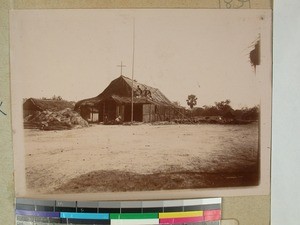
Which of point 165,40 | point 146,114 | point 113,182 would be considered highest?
point 165,40

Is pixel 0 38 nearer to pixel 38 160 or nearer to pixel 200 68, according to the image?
pixel 38 160

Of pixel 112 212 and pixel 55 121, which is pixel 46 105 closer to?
pixel 55 121

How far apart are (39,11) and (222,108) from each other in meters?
0.35

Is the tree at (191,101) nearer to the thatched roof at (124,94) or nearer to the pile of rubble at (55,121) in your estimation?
the thatched roof at (124,94)

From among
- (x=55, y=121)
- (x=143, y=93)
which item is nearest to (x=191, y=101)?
(x=143, y=93)

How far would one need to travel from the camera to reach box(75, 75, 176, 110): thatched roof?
0.55 metres

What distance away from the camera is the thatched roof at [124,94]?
551 millimetres

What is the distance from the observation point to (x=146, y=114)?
22.1 inches

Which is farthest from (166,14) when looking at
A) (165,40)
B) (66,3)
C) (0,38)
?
(0,38)

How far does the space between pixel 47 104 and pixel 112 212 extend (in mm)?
215

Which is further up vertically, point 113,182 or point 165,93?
point 165,93

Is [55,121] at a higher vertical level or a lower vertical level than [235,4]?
lower

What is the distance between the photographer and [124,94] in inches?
21.8

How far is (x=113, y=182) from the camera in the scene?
1.86 feet
